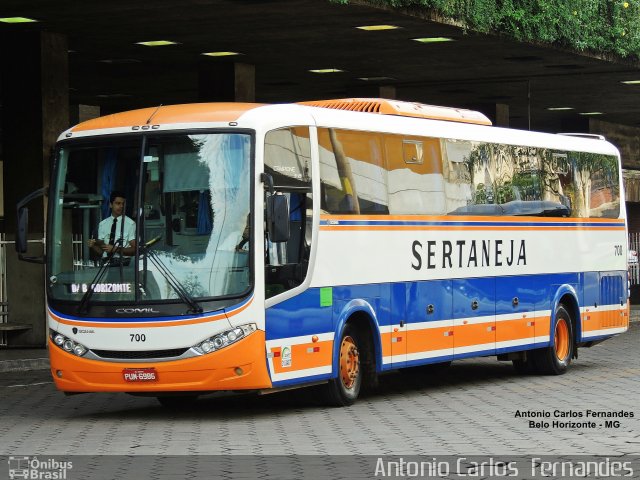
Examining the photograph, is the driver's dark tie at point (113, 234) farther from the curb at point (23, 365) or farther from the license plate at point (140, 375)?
the curb at point (23, 365)

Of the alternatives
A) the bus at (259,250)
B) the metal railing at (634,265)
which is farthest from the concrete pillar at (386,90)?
the bus at (259,250)

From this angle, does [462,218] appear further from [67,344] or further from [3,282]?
[3,282]

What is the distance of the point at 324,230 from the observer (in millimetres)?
16359

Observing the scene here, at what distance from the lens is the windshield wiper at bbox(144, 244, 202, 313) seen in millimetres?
15211

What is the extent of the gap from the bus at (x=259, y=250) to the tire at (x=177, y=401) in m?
0.02

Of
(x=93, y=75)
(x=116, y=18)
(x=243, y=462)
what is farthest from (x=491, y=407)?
(x=93, y=75)

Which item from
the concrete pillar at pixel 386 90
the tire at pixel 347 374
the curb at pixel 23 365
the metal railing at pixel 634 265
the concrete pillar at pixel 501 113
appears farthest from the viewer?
the metal railing at pixel 634 265

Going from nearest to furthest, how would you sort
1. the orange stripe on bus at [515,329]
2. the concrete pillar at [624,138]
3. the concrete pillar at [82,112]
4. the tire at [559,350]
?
the orange stripe on bus at [515,329] < the tire at [559,350] < the concrete pillar at [82,112] < the concrete pillar at [624,138]

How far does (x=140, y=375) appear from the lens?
1534cm

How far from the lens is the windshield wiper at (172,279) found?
15.2 metres

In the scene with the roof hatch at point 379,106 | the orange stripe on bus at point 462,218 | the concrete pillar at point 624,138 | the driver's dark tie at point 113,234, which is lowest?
the driver's dark tie at point 113,234

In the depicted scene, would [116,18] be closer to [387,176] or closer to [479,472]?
[387,176]

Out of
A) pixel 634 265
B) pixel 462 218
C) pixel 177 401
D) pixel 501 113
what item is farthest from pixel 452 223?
pixel 634 265

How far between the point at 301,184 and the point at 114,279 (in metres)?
2.08
